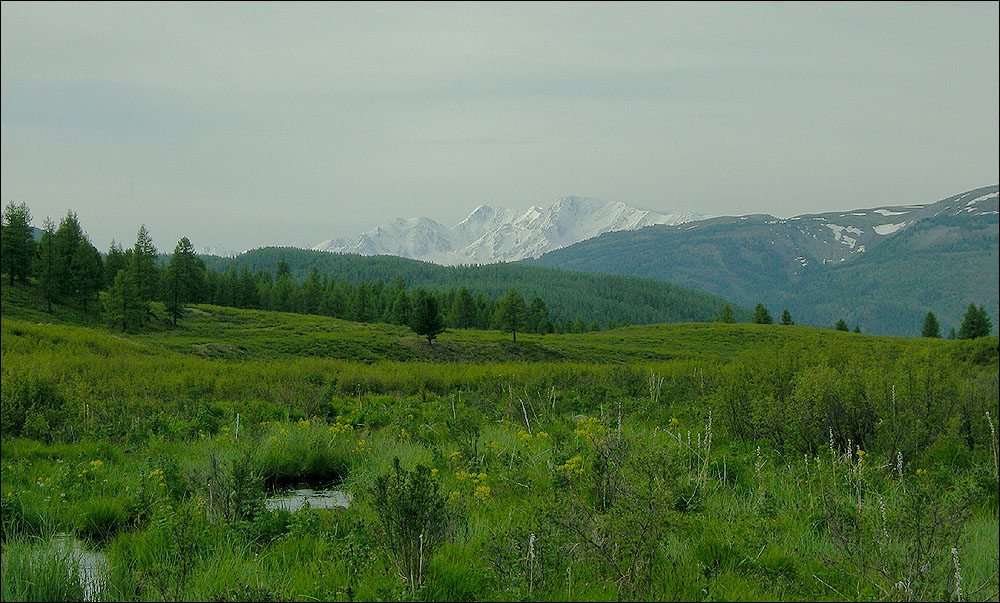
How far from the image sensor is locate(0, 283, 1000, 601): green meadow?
3.43 meters

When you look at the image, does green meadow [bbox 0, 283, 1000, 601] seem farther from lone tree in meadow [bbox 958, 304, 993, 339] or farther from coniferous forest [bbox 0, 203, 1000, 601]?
lone tree in meadow [bbox 958, 304, 993, 339]

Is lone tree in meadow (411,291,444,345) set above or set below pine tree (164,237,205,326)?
below

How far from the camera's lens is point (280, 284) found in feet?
343

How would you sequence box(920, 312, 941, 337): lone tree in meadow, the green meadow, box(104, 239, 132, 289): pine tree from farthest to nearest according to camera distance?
box(920, 312, 941, 337): lone tree in meadow < box(104, 239, 132, 289): pine tree < the green meadow

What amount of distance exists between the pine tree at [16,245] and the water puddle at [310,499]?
81788 millimetres

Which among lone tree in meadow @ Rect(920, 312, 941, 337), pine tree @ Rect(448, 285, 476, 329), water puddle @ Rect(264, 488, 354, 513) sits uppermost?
water puddle @ Rect(264, 488, 354, 513)

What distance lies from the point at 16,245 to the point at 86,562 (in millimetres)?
83825

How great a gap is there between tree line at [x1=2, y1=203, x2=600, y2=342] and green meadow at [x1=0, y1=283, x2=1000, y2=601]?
4111cm

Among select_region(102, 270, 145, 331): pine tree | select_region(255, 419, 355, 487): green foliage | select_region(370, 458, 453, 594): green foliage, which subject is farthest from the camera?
select_region(102, 270, 145, 331): pine tree

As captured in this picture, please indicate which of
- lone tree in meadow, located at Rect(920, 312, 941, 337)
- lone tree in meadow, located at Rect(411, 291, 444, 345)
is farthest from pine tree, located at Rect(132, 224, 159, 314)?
lone tree in meadow, located at Rect(920, 312, 941, 337)

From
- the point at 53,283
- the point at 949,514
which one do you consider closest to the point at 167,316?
the point at 53,283

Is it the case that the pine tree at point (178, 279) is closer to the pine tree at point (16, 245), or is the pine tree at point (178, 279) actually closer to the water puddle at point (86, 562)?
the pine tree at point (16, 245)

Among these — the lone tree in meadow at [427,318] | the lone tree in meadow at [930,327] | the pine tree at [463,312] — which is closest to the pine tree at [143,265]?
the lone tree in meadow at [427,318]

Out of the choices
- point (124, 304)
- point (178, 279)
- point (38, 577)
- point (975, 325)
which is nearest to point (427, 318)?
point (124, 304)
